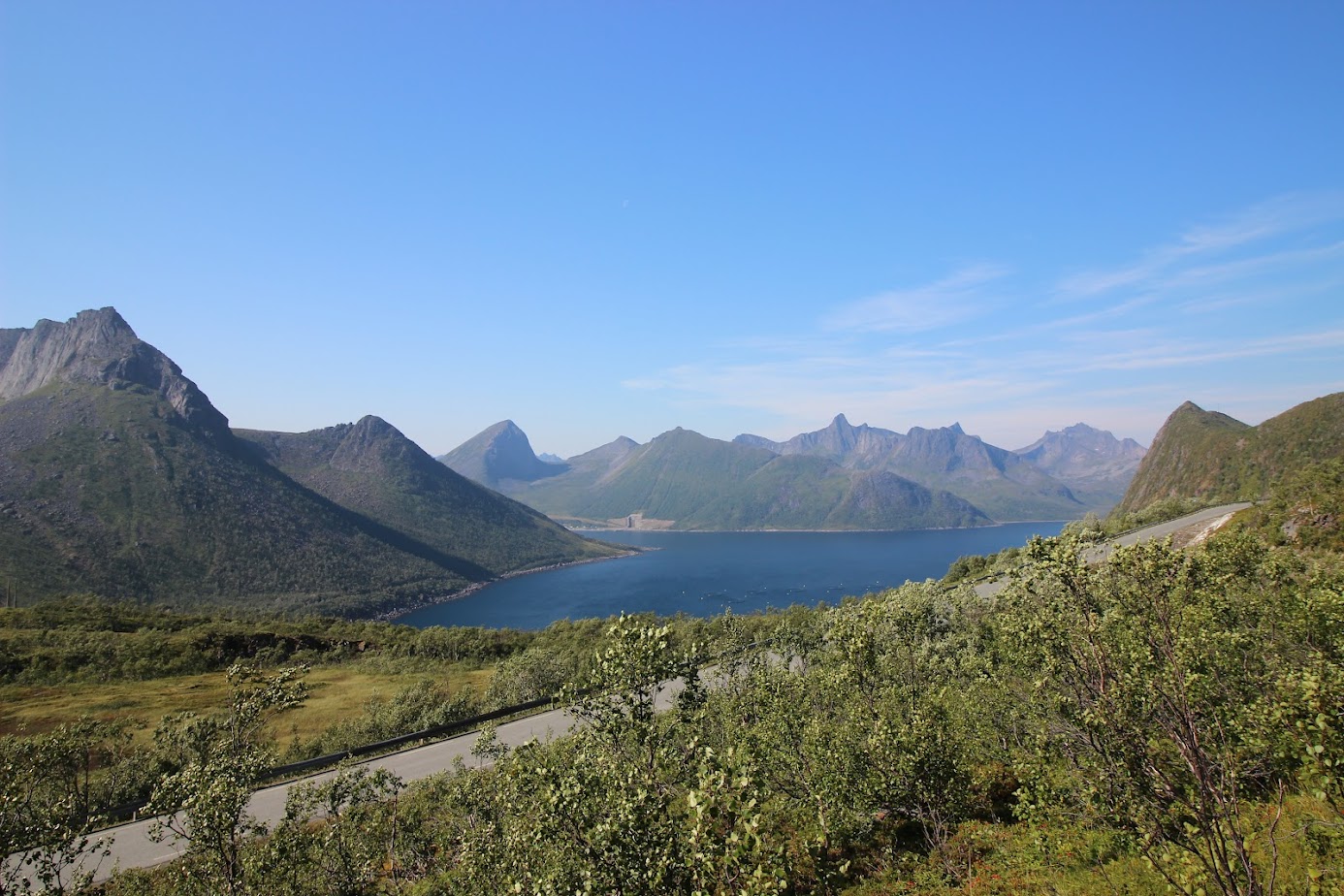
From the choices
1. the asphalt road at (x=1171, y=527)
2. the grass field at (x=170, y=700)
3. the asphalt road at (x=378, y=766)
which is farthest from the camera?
the asphalt road at (x=1171, y=527)

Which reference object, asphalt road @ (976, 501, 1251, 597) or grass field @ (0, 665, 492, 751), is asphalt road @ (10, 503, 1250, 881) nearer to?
grass field @ (0, 665, 492, 751)

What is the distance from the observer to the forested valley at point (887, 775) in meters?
10.7

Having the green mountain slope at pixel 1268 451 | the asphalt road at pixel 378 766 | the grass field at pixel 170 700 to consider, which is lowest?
the grass field at pixel 170 700

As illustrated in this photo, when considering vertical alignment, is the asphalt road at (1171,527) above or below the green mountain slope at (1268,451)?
below

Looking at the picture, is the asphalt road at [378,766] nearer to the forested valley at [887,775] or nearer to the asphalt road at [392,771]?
the asphalt road at [392,771]

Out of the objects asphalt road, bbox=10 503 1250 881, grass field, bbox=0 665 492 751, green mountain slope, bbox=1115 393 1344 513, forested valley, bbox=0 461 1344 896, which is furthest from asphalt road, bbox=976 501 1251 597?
grass field, bbox=0 665 492 751

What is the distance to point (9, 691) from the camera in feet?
237

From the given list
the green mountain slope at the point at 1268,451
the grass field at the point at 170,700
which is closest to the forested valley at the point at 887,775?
the grass field at the point at 170,700

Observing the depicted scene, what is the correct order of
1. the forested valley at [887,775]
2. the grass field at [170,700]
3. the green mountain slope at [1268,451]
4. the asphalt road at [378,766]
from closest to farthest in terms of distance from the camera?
the forested valley at [887,775] → the asphalt road at [378,766] → the grass field at [170,700] → the green mountain slope at [1268,451]

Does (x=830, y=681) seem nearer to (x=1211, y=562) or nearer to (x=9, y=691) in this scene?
(x=1211, y=562)

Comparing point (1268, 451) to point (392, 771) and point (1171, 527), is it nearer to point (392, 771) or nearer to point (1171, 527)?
point (1171, 527)

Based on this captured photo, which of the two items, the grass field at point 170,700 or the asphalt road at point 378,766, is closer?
the asphalt road at point 378,766

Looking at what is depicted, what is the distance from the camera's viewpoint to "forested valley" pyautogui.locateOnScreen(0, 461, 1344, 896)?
35.0ft

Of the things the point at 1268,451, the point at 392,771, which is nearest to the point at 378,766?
the point at 392,771
